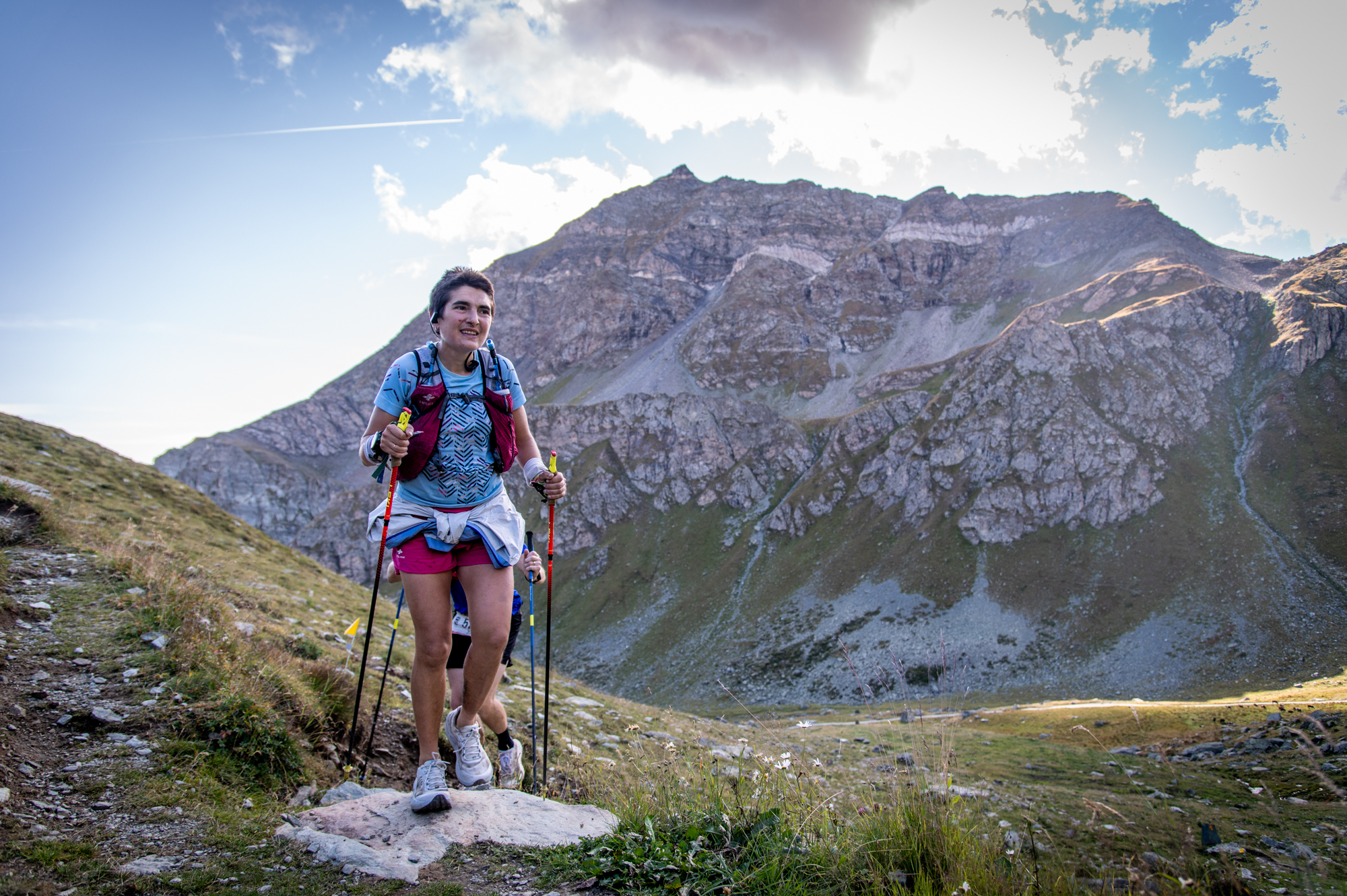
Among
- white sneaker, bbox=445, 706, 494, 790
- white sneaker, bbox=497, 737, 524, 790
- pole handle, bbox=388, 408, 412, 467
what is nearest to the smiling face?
pole handle, bbox=388, 408, 412, 467

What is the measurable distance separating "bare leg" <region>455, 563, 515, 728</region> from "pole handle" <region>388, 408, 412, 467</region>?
1143 mm

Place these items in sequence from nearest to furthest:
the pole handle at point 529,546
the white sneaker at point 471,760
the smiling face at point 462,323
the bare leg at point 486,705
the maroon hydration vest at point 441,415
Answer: the maroon hydration vest at point 441,415
the smiling face at point 462,323
the white sneaker at point 471,760
the pole handle at point 529,546
the bare leg at point 486,705

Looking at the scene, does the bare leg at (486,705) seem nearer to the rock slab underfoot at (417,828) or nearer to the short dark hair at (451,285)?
the rock slab underfoot at (417,828)

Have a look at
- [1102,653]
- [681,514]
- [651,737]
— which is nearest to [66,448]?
[651,737]

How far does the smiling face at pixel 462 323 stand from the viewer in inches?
234

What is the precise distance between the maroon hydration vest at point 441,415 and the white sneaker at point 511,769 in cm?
339

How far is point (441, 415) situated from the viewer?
5773 mm

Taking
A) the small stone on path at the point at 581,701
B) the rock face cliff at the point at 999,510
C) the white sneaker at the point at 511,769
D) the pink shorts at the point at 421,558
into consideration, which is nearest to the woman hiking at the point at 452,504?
the pink shorts at the point at 421,558

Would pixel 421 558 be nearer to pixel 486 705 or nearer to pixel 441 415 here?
pixel 441 415

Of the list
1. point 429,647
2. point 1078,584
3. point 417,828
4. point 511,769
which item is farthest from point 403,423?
point 1078,584

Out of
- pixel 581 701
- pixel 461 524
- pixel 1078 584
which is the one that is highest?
pixel 461 524

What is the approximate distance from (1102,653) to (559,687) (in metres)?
83.5

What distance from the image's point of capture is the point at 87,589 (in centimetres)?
805

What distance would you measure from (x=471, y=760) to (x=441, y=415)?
11.3 ft
